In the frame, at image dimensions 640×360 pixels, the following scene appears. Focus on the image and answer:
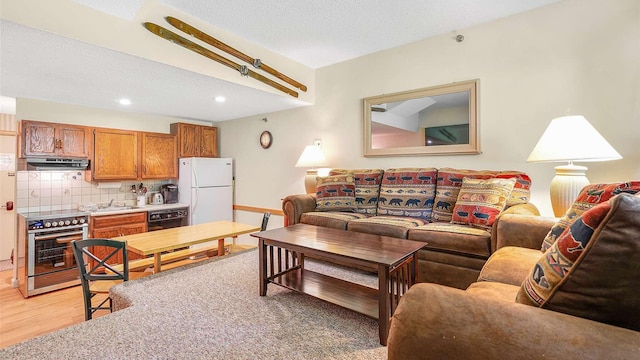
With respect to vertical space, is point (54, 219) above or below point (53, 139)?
below

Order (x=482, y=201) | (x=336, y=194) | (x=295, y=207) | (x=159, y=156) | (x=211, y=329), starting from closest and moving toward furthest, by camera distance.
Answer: (x=211, y=329), (x=482, y=201), (x=295, y=207), (x=336, y=194), (x=159, y=156)

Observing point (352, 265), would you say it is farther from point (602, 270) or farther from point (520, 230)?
point (602, 270)

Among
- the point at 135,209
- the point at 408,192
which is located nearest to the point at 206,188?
the point at 135,209

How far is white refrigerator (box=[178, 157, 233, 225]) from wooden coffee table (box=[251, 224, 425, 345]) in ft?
9.21

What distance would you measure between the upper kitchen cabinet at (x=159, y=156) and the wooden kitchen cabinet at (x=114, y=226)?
748mm

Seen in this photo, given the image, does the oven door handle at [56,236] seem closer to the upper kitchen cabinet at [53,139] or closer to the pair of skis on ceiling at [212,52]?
the upper kitchen cabinet at [53,139]

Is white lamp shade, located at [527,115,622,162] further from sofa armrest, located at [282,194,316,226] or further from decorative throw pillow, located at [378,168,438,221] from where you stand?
sofa armrest, located at [282,194,316,226]

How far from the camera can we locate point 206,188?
15.4 feet

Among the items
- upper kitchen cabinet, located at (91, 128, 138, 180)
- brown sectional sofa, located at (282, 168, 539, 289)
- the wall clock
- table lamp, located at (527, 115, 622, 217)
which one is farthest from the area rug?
the wall clock

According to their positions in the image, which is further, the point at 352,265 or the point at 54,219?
the point at 54,219

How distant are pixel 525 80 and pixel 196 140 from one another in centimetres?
472

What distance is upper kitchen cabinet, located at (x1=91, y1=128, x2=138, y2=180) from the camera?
13.0ft

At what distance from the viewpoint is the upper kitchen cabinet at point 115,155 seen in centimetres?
396

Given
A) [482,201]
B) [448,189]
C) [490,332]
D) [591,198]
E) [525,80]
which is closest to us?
[490,332]
